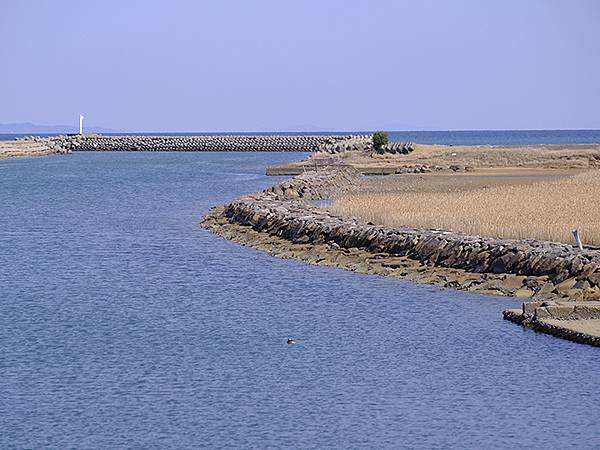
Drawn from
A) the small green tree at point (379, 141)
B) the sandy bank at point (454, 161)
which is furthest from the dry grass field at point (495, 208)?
the small green tree at point (379, 141)

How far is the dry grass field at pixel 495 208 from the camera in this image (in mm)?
26625

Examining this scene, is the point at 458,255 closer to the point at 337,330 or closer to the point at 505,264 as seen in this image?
the point at 505,264

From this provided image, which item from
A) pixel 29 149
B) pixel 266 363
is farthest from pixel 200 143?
pixel 266 363

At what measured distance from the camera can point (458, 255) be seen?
24656 mm

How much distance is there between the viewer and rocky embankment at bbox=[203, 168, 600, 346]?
71.7 ft

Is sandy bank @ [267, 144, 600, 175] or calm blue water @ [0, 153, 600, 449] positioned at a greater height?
calm blue water @ [0, 153, 600, 449]

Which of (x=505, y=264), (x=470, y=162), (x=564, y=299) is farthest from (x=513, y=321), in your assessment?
(x=470, y=162)

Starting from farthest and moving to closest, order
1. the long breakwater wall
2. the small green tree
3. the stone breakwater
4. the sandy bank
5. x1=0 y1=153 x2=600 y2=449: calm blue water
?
the stone breakwater → the small green tree → the sandy bank → the long breakwater wall → x1=0 y1=153 x2=600 y2=449: calm blue water

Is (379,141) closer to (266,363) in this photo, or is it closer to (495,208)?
(495,208)

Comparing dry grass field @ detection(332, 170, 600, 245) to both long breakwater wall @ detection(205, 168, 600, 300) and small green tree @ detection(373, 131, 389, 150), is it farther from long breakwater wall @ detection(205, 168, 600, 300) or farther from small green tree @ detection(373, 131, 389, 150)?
small green tree @ detection(373, 131, 389, 150)

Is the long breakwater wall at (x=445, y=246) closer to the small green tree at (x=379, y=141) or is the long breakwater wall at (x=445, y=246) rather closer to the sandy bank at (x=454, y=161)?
the sandy bank at (x=454, y=161)

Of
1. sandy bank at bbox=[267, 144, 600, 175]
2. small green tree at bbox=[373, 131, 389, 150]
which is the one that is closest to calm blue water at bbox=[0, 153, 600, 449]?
sandy bank at bbox=[267, 144, 600, 175]

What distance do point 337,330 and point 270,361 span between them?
2476 mm

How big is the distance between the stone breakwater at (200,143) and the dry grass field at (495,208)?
74484 mm
